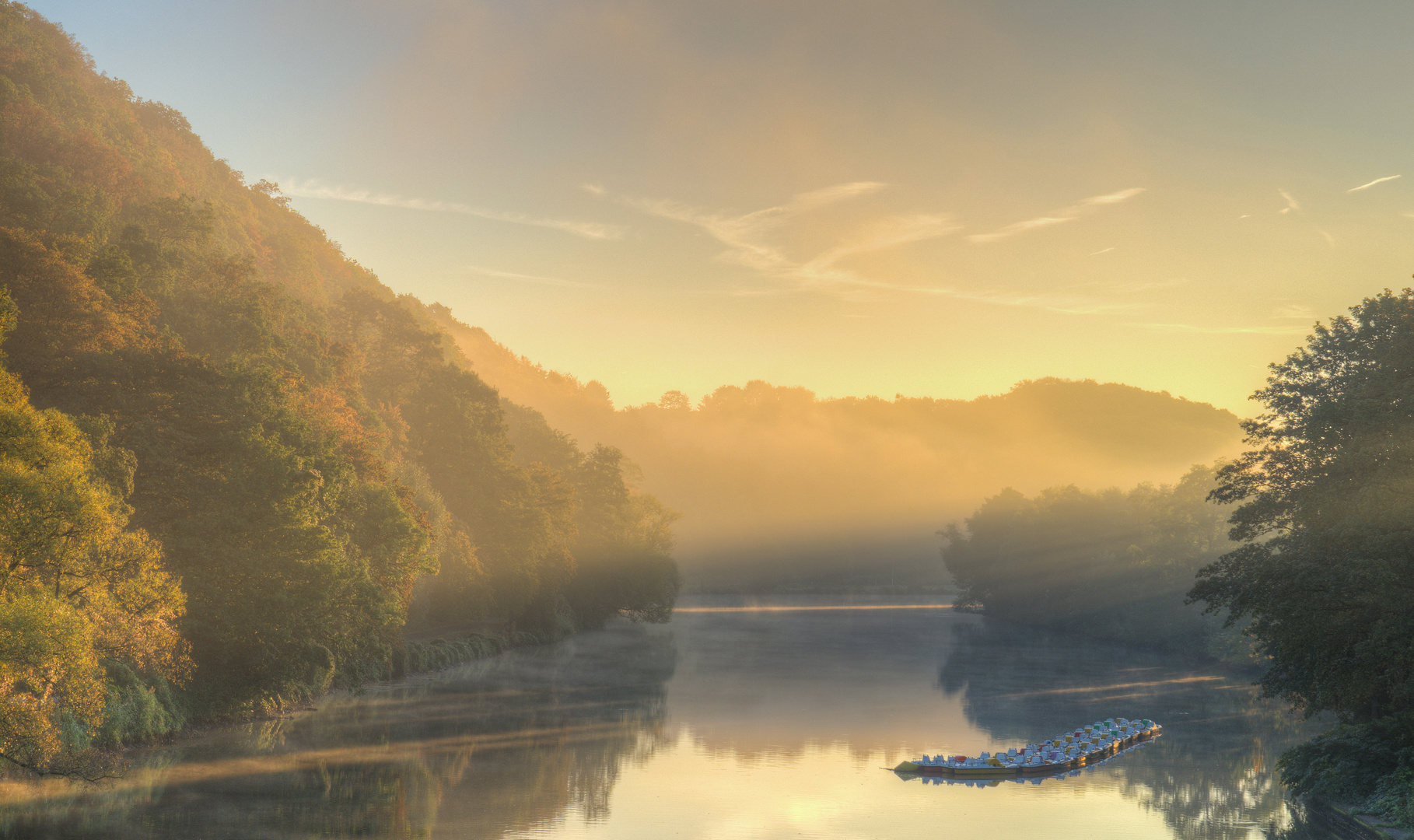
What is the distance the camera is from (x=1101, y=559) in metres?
124

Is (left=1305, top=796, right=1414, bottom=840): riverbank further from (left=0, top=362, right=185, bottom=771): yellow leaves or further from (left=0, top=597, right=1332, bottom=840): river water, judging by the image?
(left=0, top=362, right=185, bottom=771): yellow leaves

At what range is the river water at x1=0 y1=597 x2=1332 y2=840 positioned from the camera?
1180 inches

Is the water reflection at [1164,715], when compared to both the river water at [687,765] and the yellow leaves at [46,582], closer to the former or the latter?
the river water at [687,765]

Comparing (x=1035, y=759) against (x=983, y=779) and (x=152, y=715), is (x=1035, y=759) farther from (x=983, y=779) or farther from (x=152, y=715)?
(x=152, y=715)

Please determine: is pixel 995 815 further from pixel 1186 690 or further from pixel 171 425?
pixel 1186 690

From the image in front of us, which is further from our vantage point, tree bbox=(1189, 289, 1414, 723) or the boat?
the boat

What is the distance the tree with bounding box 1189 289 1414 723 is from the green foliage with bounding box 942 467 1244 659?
1959 inches

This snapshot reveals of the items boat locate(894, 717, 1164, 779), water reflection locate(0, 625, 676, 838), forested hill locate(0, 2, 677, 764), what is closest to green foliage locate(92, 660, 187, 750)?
Answer: forested hill locate(0, 2, 677, 764)

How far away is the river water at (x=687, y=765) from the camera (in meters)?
30.0

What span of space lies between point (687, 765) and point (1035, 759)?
14675mm

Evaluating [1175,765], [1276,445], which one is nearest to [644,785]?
[1175,765]

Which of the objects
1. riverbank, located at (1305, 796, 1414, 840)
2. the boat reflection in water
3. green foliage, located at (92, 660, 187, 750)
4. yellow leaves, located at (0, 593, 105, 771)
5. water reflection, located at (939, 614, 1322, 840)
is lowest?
water reflection, located at (939, 614, 1322, 840)

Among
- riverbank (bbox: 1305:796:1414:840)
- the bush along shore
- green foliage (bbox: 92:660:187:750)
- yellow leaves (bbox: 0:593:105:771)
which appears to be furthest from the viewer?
green foliage (bbox: 92:660:187:750)

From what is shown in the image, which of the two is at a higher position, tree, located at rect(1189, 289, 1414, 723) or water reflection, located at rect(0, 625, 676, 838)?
tree, located at rect(1189, 289, 1414, 723)
